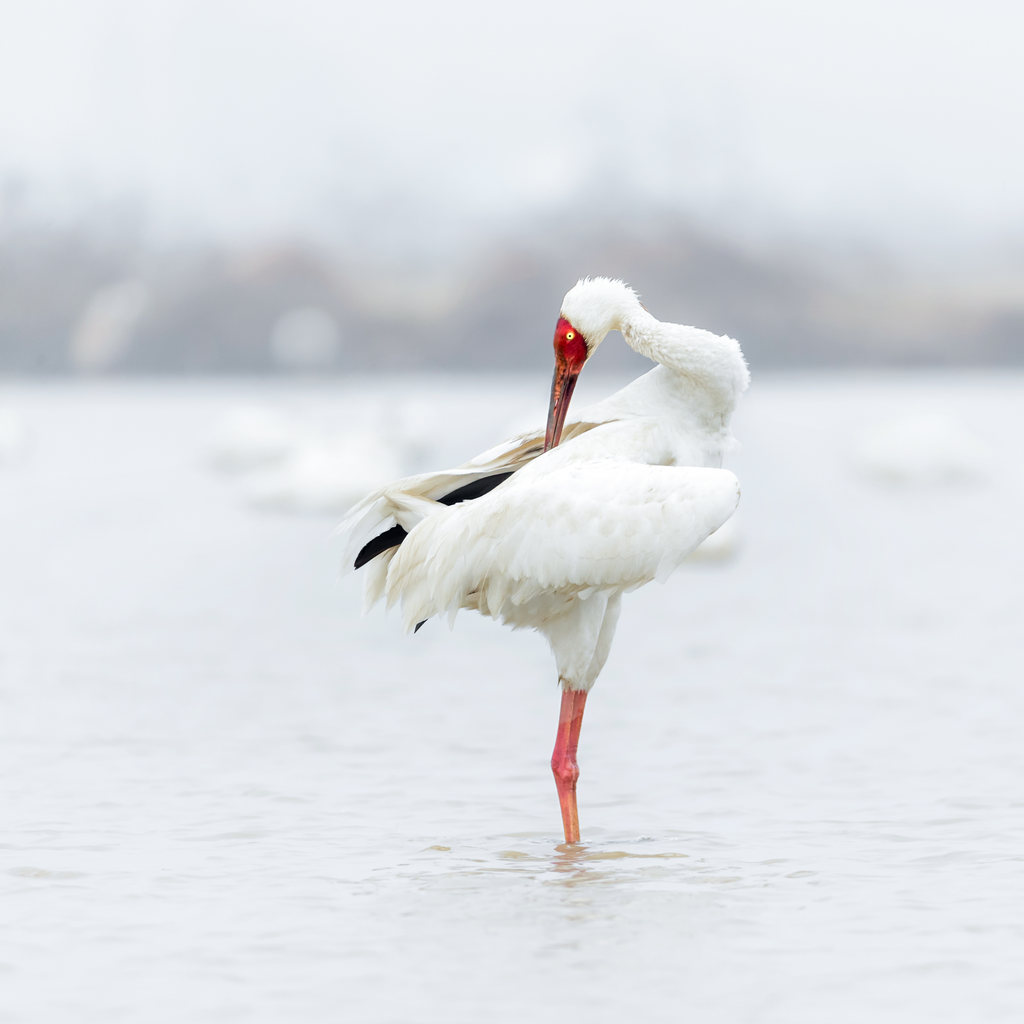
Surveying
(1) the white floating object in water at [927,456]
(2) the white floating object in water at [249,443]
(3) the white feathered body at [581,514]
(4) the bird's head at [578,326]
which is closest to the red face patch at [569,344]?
(4) the bird's head at [578,326]

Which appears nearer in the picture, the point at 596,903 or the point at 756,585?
the point at 596,903

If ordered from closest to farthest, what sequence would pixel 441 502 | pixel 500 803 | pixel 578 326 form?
1. pixel 578 326
2. pixel 441 502
3. pixel 500 803

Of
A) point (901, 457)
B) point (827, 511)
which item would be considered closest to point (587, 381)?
point (901, 457)

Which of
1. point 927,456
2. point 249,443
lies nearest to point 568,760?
point 927,456

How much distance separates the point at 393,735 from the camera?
993cm

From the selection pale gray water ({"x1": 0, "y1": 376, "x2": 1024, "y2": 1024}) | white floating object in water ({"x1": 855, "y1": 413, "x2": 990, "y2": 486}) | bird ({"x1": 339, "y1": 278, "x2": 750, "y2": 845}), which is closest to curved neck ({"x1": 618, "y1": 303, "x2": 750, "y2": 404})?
bird ({"x1": 339, "y1": 278, "x2": 750, "y2": 845})

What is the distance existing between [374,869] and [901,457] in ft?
73.2

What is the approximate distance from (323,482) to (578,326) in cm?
1578

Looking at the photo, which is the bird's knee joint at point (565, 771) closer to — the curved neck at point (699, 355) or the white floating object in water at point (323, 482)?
the curved neck at point (699, 355)

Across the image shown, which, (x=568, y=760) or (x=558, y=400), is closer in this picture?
(x=558, y=400)

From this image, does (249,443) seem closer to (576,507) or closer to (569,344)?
(569,344)

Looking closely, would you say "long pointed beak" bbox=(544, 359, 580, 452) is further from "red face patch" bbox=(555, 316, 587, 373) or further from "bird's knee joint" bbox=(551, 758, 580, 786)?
"bird's knee joint" bbox=(551, 758, 580, 786)

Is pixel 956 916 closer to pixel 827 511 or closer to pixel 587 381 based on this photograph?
pixel 827 511

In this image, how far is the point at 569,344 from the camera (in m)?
7.63
